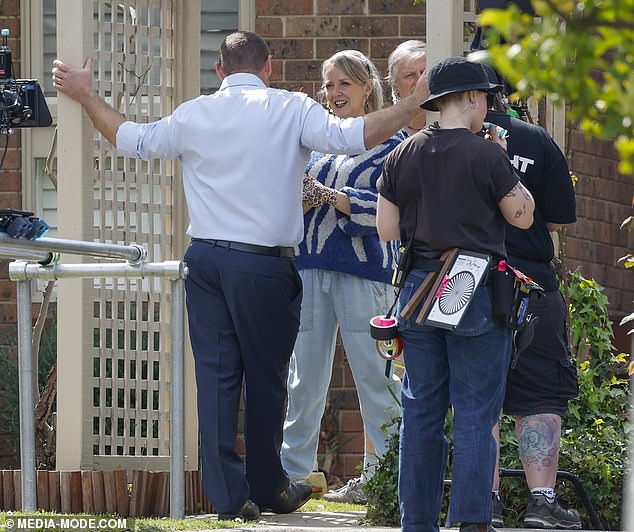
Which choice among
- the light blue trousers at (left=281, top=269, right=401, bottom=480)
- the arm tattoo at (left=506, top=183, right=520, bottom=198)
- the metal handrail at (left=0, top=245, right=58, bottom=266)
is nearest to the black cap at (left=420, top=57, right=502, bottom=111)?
the arm tattoo at (left=506, top=183, right=520, bottom=198)

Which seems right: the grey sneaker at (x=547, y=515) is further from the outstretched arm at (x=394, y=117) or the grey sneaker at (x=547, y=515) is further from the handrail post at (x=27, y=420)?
the handrail post at (x=27, y=420)

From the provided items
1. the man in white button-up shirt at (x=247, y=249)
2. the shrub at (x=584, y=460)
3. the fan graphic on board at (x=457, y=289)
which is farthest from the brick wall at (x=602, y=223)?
the fan graphic on board at (x=457, y=289)

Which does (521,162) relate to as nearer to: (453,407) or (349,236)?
(453,407)

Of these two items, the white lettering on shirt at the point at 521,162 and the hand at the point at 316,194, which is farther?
the hand at the point at 316,194

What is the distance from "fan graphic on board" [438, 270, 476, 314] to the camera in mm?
4062

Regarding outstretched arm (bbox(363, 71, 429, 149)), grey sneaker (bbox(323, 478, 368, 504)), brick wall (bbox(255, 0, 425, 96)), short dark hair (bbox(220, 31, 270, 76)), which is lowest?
grey sneaker (bbox(323, 478, 368, 504))

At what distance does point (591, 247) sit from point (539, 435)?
385 cm

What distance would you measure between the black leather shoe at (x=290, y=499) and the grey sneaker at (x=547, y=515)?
37.9 inches

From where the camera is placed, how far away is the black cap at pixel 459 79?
4.18 meters

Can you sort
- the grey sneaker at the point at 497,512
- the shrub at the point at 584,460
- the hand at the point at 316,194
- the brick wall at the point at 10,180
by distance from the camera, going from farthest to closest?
the brick wall at the point at 10,180 < the hand at the point at 316,194 < the shrub at the point at 584,460 < the grey sneaker at the point at 497,512

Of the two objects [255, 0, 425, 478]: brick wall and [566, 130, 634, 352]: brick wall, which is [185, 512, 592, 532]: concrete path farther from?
[566, 130, 634, 352]: brick wall

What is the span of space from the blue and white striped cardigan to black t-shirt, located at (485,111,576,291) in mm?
942

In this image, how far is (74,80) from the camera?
18.0 ft

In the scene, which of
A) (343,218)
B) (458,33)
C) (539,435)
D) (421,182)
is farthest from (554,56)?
(343,218)
